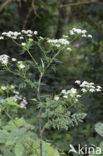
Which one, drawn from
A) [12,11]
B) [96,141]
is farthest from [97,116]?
[12,11]

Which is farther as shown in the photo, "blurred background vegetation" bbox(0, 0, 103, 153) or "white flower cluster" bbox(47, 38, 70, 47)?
"blurred background vegetation" bbox(0, 0, 103, 153)

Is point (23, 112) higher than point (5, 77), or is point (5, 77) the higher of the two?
point (5, 77)

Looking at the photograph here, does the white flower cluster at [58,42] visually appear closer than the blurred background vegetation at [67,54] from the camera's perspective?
Yes

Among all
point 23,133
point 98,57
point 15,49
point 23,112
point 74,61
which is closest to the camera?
point 23,133

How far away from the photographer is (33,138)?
1.25 m

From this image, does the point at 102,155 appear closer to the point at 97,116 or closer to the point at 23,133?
the point at 23,133

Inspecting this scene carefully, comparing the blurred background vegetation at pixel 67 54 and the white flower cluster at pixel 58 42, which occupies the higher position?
the blurred background vegetation at pixel 67 54

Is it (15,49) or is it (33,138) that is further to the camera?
(15,49)

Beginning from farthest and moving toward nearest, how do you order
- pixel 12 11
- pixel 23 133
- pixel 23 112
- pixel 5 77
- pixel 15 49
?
pixel 12 11 → pixel 15 49 → pixel 5 77 → pixel 23 112 → pixel 23 133

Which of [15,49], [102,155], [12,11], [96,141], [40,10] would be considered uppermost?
[12,11]

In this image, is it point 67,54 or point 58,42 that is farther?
point 67,54

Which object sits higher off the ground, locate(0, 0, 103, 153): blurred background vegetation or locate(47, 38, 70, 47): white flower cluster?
locate(0, 0, 103, 153): blurred background vegetation

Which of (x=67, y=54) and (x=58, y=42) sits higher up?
(x=67, y=54)

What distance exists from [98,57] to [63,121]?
2.50m
